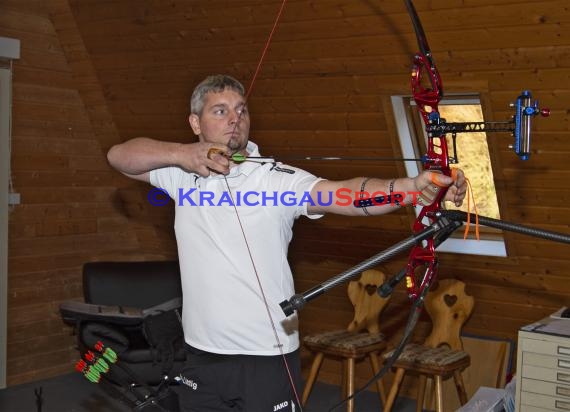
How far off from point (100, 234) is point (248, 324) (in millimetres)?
3255

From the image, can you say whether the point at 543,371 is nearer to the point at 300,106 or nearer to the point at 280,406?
the point at 280,406

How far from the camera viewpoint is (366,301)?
180 inches

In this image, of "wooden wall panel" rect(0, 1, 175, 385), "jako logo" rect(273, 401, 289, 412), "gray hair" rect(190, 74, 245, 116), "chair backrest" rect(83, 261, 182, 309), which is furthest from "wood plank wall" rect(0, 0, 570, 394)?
"jako logo" rect(273, 401, 289, 412)

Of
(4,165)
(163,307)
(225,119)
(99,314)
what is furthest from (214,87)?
(4,165)

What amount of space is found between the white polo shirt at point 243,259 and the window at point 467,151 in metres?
1.63

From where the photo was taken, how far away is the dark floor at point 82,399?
445 centimetres

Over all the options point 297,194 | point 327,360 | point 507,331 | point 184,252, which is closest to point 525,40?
point 297,194

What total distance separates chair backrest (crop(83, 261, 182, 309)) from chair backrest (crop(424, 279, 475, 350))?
1.42 meters

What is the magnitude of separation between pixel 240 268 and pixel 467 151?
2.18 m

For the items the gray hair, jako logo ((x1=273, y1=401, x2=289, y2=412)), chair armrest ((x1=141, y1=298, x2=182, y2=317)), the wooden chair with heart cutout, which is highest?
the gray hair

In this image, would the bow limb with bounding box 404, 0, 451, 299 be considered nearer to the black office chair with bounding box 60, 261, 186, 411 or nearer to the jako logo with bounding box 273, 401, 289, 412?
the jako logo with bounding box 273, 401, 289, 412

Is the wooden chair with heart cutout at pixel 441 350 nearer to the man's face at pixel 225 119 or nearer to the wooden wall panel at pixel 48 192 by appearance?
the man's face at pixel 225 119

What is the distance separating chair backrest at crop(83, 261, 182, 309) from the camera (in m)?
4.58

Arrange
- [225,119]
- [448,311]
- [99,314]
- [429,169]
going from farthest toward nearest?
[448,311], [99,314], [225,119], [429,169]
